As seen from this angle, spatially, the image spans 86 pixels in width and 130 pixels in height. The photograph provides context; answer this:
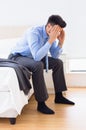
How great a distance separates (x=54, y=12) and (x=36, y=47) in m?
1.29

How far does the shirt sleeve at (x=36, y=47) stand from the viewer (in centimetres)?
Result: 246

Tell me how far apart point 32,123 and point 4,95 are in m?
0.35

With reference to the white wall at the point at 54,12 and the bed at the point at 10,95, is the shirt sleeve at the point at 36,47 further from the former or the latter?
the white wall at the point at 54,12

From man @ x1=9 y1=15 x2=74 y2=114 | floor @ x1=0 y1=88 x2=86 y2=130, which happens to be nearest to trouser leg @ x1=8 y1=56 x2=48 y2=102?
man @ x1=9 y1=15 x2=74 y2=114

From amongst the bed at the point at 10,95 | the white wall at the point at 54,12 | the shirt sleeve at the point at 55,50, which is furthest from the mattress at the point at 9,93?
the white wall at the point at 54,12

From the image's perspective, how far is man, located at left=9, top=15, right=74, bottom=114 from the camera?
246 cm

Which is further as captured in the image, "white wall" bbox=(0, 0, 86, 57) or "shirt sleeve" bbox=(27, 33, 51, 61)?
"white wall" bbox=(0, 0, 86, 57)

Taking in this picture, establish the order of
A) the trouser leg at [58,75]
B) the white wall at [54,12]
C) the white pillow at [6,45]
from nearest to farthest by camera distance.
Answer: the trouser leg at [58,75], the white pillow at [6,45], the white wall at [54,12]

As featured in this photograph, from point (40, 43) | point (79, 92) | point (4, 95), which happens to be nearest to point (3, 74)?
point (4, 95)

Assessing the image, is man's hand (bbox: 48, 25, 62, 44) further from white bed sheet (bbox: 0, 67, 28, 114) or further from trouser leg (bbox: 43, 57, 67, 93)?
white bed sheet (bbox: 0, 67, 28, 114)

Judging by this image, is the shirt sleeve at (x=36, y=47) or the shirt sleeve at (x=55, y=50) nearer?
the shirt sleeve at (x=36, y=47)

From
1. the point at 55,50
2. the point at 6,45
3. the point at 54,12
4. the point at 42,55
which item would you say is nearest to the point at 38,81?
the point at 42,55

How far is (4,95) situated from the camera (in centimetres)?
217

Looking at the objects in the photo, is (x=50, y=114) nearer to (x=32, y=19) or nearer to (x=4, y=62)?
(x=4, y=62)
